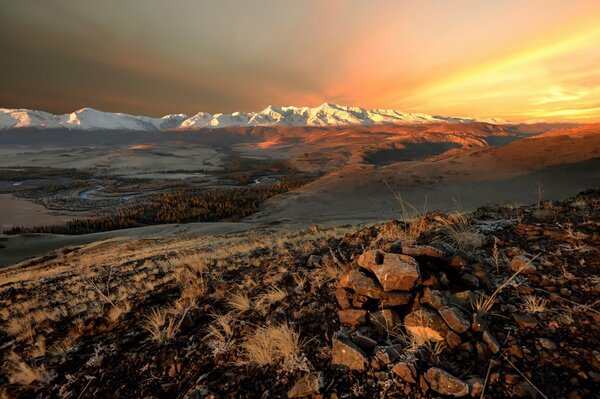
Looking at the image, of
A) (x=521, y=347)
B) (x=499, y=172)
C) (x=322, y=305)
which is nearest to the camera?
(x=521, y=347)

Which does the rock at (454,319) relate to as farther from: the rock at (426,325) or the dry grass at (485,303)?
the dry grass at (485,303)

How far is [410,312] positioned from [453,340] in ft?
1.65

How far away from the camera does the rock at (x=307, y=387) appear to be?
2324 mm

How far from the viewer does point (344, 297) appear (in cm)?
335

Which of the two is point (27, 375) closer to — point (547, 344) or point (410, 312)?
point (410, 312)

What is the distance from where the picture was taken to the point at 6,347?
4.45 m

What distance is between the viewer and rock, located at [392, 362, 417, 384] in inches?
87.8

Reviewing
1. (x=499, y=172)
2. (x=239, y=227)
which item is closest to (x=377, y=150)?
(x=499, y=172)

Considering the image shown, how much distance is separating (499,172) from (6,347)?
141 feet

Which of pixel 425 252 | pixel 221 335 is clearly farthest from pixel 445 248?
pixel 221 335

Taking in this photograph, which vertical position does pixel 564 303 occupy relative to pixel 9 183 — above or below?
above

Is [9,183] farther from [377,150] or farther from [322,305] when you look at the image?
[377,150]

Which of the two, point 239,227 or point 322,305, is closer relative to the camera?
point 322,305

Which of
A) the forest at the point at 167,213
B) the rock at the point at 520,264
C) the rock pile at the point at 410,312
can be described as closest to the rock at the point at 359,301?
the rock pile at the point at 410,312
